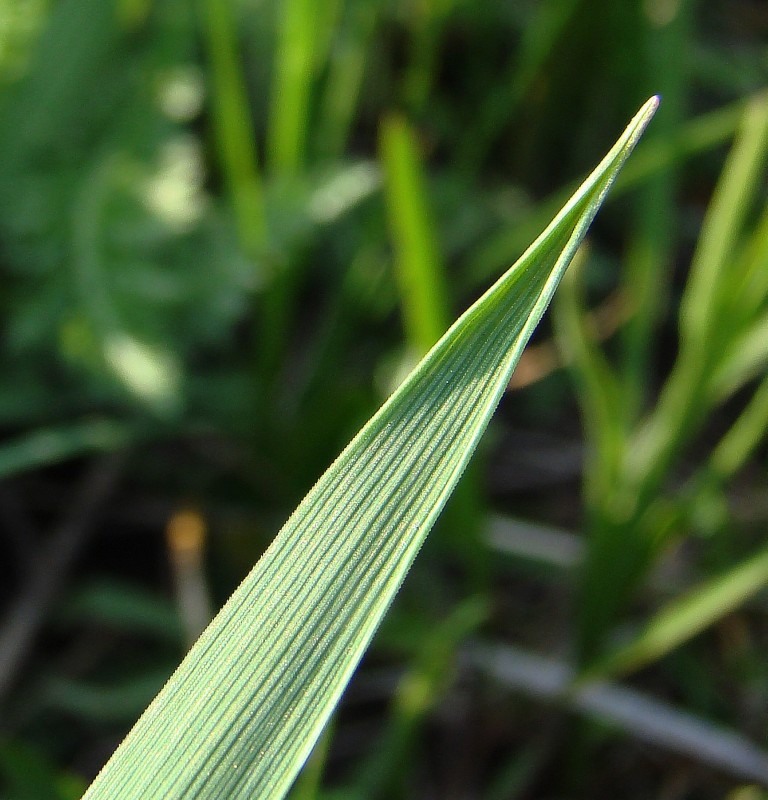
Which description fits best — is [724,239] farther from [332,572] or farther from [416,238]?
[332,572]

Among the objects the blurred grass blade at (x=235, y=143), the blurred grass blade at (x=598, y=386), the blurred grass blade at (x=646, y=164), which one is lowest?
the blurred grass blade at (x=598, y=386)

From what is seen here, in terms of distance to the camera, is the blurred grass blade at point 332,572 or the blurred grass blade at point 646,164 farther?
the blurred grass blade at point 646,164

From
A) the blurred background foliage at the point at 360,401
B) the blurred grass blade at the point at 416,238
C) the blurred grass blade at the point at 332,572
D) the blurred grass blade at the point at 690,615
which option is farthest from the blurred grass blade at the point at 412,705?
the blurred grass blade at the point at 332,572

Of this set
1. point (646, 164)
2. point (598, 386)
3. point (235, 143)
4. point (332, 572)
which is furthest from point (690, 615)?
point (235, 143)

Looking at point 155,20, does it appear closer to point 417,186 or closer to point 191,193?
point 191,193

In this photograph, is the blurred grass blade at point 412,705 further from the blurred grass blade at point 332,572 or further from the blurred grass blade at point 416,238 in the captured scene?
the blurred grass blade at point 332,572

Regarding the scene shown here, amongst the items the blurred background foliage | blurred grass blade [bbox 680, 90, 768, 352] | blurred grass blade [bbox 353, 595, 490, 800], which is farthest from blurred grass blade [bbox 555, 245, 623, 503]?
blurred grass blade [bbox 353, 595, 490, 800]

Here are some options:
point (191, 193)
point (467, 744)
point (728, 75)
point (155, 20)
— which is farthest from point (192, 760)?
point (728, 75)
